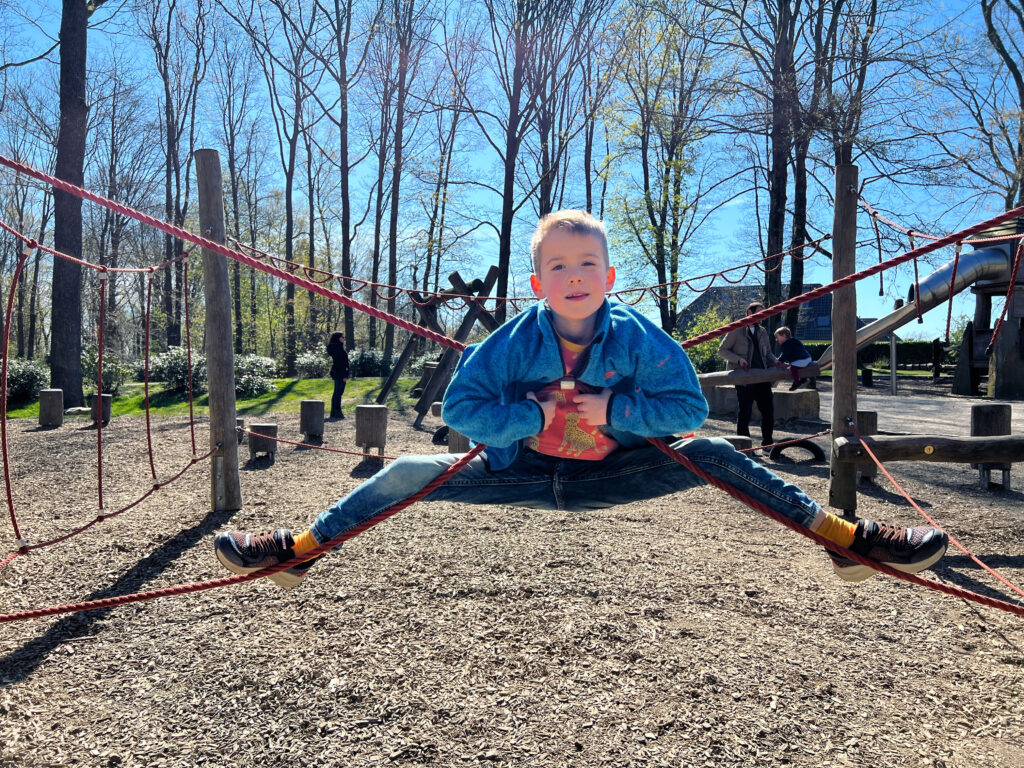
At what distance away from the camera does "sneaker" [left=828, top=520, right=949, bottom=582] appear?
80.9 inches

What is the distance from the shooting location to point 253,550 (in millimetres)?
2201

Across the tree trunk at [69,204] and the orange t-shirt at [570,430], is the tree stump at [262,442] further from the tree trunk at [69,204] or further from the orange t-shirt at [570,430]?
the tree trunk at [69,204]

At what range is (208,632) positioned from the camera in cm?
352

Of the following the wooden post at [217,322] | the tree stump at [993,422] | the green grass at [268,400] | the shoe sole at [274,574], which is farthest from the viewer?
the green grass at [268,400]

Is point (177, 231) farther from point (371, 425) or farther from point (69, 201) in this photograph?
point (69, 201)

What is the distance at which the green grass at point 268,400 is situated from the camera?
13641 mm

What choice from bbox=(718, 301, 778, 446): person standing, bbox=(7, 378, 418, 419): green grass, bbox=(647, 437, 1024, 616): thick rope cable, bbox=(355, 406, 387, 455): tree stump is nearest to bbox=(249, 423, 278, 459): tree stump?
bbox=(355, 406, 387, 455): tree stump

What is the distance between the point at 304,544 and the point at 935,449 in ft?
15.3

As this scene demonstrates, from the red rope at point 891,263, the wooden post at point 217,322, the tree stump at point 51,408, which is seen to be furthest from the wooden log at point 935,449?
the tree stump at point 51,408

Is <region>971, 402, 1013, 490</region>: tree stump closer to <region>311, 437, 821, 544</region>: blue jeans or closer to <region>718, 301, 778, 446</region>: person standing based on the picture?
<region>718, 301, 778, 446</region>: person standing

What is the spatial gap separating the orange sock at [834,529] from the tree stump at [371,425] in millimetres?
6176

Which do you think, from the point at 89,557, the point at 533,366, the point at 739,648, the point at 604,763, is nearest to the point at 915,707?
the point at 739,648

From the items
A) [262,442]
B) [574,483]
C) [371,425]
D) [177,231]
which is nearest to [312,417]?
[262,442]

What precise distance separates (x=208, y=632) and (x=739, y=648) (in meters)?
2.67
